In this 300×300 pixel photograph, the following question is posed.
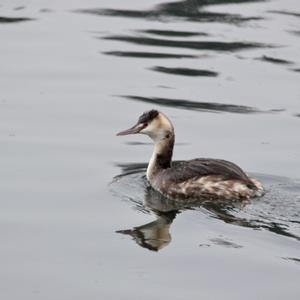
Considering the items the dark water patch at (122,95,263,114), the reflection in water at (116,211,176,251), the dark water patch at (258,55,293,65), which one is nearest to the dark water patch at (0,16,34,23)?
the dark water patch at (258,55,293,65)

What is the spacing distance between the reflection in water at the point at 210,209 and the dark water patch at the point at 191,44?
5.90 metres

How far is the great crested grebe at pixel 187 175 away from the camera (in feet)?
39.3

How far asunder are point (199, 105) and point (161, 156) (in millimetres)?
2796

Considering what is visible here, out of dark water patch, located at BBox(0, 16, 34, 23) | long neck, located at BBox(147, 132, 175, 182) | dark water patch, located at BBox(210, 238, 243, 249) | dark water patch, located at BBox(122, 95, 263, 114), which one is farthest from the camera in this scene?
dark water patch, located at BBox(0, 16, 34, 23)

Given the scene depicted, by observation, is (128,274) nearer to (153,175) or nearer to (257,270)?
(257,270)

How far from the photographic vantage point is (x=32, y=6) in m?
21.2

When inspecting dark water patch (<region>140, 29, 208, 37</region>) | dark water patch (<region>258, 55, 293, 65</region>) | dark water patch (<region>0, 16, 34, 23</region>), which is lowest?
dark water patch (<region>258, 55, 293, 65</region>)

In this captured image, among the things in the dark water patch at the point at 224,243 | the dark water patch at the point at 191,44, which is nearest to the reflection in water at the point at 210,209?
the dark water patch at the point at 224,243

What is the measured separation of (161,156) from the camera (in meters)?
12.9

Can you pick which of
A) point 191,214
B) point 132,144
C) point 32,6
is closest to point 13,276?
point 191,214

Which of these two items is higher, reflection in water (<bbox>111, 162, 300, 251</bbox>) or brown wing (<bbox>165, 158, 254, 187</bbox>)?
brown wing (<bbox>165, 158, 254, 187</bbox>)

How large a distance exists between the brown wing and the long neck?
26 cm

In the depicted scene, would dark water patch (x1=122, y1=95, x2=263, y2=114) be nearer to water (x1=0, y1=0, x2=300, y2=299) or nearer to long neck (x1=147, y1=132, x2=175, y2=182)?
water (x1=0, y1=0, x2=300, y2=299)

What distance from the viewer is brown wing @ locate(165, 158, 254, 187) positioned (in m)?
12.0
